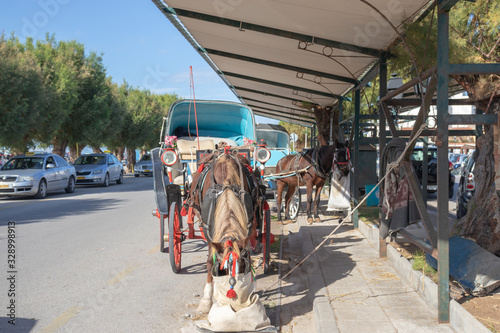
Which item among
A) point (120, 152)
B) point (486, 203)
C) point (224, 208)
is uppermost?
point (120, 152)

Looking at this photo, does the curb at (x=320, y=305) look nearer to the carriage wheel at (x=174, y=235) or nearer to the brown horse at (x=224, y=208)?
the brown horse at (x=224, y=208)

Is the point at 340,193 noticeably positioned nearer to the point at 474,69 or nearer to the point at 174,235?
the point at 174,235

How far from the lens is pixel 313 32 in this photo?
746cm

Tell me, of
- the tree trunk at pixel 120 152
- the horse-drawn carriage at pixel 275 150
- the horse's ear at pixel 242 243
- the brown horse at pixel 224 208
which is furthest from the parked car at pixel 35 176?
the tree trunk at pixel 120 152

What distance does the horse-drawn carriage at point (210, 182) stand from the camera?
14.6 ft

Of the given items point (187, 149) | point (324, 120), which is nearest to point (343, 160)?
point (187, 149)

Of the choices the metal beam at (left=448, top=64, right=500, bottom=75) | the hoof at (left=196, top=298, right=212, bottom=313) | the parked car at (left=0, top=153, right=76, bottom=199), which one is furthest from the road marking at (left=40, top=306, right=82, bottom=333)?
the parked car at (left=0, top=153, right=76, bottom=199)

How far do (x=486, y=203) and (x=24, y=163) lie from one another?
17902mm

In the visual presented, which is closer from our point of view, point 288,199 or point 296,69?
point 296,69

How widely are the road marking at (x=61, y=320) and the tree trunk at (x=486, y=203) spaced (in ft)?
17.3

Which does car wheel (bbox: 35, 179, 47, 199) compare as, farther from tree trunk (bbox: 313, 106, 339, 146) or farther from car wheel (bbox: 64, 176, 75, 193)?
tree trunk (bbox: 313, 106, 339, 146)

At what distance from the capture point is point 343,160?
1021 centimetres

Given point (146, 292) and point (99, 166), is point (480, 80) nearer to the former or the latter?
point (146, 292)

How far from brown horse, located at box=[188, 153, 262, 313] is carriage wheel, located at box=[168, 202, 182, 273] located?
0.90 metres
